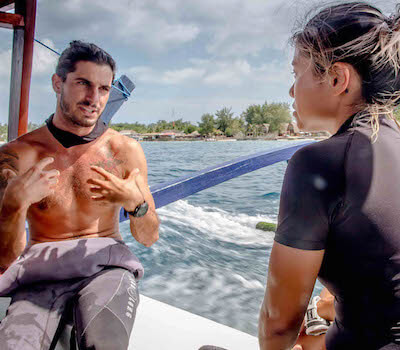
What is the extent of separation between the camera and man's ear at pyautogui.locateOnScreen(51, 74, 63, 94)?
1399 mm

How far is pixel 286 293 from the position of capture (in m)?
0.63

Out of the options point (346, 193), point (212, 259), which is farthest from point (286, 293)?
point (212, 259)

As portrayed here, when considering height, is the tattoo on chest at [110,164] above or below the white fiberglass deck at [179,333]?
above

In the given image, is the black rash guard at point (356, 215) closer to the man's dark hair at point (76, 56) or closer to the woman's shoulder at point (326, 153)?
the woman's shoulder at point (326, 153)

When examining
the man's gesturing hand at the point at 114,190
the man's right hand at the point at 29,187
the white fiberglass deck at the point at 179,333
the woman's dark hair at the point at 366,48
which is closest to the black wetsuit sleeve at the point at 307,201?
the woman's dark hair at the point at 366,48

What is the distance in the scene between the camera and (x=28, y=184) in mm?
1046

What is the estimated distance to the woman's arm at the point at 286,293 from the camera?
1.97 feet

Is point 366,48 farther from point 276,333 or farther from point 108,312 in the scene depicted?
point 108,312

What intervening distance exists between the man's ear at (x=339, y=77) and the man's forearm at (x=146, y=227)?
91 cm

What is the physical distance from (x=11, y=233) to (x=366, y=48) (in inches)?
47.7

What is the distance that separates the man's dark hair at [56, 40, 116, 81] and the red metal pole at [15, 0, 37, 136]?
4.98 feet

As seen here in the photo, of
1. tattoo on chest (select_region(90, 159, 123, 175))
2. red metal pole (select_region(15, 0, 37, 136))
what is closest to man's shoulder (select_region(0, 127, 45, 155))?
tattoo on chest (select_region(90, 159, 123, 175))

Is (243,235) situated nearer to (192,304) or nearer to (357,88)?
(192,304)

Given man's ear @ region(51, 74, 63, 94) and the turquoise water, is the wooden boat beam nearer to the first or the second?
man's ear @ region(51, 74, 63, 94)
